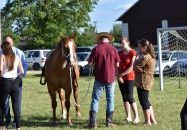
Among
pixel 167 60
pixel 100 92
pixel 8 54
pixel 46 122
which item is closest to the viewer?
pixel 8 54

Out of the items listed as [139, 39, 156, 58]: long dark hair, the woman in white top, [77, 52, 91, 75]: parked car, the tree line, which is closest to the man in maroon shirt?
[139, 39, 156, 58]: long dark hair

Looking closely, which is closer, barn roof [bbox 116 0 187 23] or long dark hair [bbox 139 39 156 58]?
long dark hair [bbox 139 39 156 58]

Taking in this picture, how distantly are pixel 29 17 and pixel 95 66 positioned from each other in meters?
35.9

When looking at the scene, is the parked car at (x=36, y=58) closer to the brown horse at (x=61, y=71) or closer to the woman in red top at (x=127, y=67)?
the brown horse at (x=61, y=71)

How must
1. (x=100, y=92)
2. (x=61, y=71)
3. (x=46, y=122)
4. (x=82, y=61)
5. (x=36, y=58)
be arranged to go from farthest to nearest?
(x=36, y=58) → (x=82, y=61) → (x=46, y=122) → (x=61, y=71) → (x=100, y=92)

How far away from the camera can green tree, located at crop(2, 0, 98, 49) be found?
44.0 m

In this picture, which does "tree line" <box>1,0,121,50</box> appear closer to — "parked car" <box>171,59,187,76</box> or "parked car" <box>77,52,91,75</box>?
"parked car" <box>77,52,91,75</box>

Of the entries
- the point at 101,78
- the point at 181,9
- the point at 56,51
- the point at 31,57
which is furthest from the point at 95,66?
the point at 181,9

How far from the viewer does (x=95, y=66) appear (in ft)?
29.8

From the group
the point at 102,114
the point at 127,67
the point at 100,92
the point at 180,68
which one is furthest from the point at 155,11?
the point at 100,92

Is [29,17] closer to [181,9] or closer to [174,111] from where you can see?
[181,9]

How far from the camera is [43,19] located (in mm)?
44750

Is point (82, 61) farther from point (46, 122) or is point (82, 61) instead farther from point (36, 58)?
point (46, 122)

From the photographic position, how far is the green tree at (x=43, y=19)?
4403 cm
